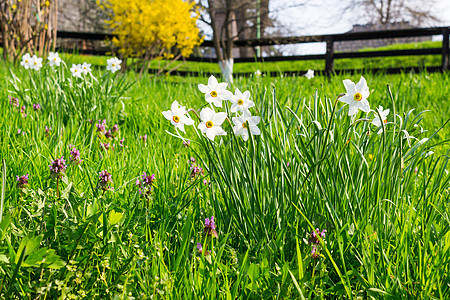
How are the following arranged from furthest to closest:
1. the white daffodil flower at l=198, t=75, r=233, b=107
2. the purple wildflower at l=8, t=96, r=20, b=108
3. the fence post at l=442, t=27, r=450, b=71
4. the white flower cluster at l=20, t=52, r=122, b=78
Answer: the fence post at l=442, t=27, r=450, b=71, the white flower cluster at l=20, t=52, r=122, b=78, the purple wildflower at l=8, t=96, r=20, b=108, the white daffodil flower at l=198, t=75, r=233, b=107

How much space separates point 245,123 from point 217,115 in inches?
4.0

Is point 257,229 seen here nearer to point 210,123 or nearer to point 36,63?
point 210,123

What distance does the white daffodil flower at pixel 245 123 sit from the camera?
120 cm

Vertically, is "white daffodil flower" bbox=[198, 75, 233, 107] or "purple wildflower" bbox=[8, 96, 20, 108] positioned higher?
"white daffodil flower" bbox=[198, 75, 233, 107]

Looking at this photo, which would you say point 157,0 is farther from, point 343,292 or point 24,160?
point 343,292

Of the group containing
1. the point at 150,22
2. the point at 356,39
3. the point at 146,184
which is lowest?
the point at 146,184

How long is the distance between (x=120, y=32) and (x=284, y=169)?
8.00 metres

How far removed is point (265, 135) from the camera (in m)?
1.32

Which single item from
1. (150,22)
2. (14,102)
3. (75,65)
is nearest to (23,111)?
(14,102)

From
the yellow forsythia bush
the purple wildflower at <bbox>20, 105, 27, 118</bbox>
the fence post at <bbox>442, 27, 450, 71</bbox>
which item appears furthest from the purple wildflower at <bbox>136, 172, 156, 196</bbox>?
the fence post at <bbox>442, 27, 450, 71</bbox>

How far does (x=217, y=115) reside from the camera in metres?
1.18

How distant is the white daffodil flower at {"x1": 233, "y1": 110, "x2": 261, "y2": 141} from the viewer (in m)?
1.20

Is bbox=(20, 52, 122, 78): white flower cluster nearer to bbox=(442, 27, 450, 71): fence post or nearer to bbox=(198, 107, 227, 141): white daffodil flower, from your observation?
bbox=(198, 107, 227, 141): white daffodil flower

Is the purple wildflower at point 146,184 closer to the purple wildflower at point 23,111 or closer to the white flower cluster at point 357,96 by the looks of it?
the white flower cluster at point 357,96
